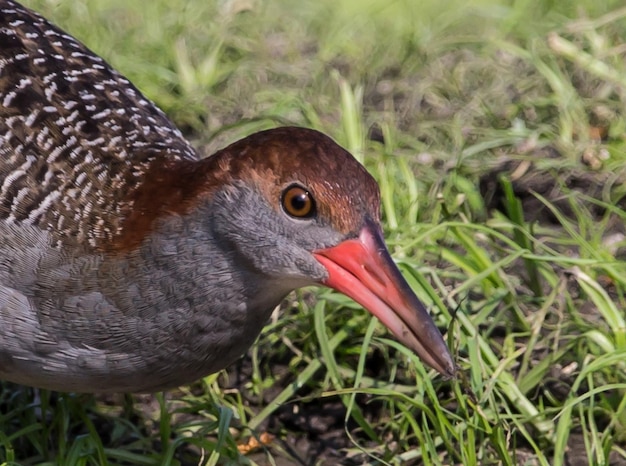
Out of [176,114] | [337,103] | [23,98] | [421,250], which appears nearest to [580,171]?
[421,250]

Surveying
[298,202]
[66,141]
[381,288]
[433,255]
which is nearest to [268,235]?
[298,202]

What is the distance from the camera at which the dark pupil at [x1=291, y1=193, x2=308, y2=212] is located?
346 cm

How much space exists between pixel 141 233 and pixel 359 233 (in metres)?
0.69

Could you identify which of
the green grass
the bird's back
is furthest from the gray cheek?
the green grass

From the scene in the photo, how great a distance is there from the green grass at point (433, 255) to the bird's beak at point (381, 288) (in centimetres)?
54

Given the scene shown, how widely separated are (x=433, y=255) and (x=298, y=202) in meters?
1.48

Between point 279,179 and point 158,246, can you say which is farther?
point 158,246

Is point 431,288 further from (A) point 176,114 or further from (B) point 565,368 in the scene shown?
(A) point 176,114

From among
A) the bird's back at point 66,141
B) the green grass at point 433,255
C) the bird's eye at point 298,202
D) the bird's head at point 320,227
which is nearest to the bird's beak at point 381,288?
the bird's head at point 320,227

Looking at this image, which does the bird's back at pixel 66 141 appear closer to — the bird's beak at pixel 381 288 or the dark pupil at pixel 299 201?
the dark pupil at pixel 299 201

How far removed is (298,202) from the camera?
3.47 metres

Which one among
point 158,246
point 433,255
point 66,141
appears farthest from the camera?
point 433,255

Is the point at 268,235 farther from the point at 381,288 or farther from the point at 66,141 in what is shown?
the point at 66,141

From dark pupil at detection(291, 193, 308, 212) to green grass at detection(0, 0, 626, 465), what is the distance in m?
0.78
